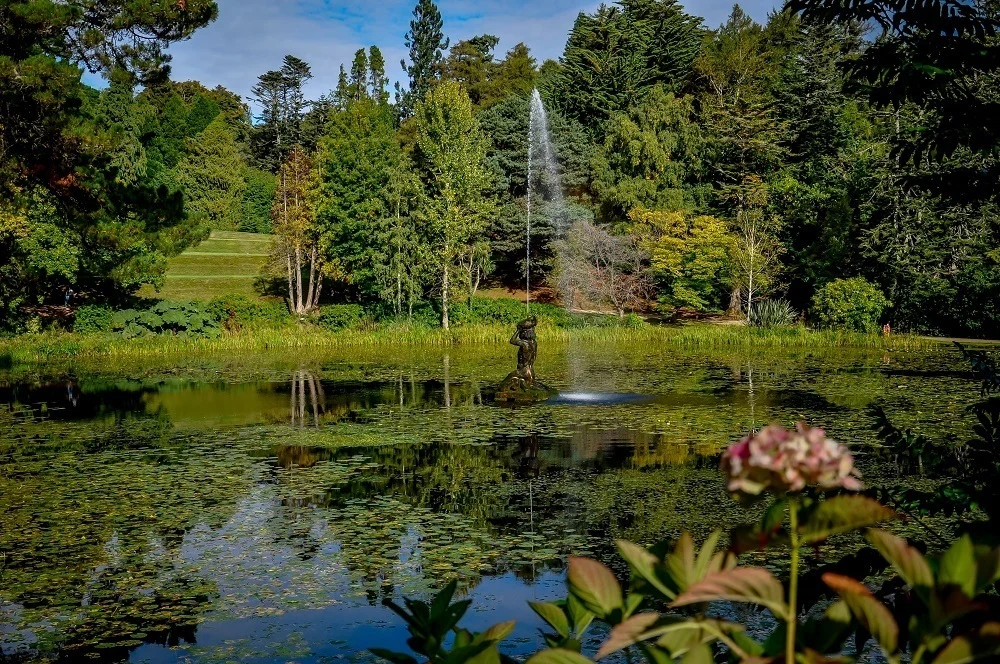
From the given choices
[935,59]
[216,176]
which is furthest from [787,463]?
[216,176]

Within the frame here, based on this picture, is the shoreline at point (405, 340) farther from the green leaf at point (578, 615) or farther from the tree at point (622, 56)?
the green leaf at point (578, 615)

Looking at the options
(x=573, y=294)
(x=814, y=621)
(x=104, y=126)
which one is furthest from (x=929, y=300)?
(x=814, y=621)

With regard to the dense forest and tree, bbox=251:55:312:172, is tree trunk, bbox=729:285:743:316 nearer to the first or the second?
the dense forest

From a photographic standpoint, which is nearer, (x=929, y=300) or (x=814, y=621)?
(x=814, y=621)

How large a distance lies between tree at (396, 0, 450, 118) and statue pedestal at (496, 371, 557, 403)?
130 feet

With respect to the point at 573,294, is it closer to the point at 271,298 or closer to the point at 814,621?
the point at 271,298

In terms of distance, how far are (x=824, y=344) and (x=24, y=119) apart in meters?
20.5

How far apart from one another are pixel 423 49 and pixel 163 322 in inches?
1234

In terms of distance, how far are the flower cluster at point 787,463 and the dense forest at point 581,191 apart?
14422 mm

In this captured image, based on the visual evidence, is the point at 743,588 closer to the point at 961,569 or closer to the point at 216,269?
the point at 961,569

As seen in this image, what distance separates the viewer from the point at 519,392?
50.1 feet

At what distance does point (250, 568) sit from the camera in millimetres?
6820

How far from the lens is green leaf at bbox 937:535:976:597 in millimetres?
1420

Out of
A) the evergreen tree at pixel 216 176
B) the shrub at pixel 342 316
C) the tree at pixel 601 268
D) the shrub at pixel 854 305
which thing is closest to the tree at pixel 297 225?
the shrub at pixel 342 316
